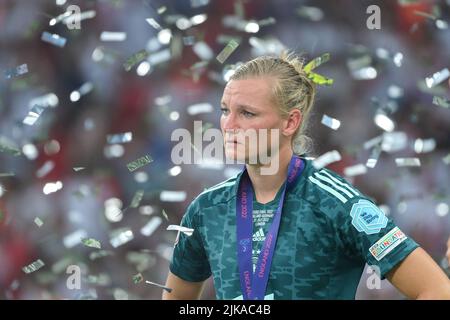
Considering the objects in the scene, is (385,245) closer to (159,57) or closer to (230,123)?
(230,123)

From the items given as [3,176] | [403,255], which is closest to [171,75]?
[3,176]

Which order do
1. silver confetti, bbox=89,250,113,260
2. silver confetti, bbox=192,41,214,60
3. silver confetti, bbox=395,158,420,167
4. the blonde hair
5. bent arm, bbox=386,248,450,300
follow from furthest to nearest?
silver confetti, bbox=192,41,214,60 → silver confetti, bbox=395,158,420,167 → silver confetti, bbox=89,250,113,260 → the blonde hair → bent arm, bbox=386,248,450,300

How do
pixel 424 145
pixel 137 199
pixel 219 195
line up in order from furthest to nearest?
pixel 424 145 → pixel 137 199 → pixel 219 195

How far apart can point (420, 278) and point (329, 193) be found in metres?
0.38

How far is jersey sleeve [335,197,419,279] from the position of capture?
2363 millimetres

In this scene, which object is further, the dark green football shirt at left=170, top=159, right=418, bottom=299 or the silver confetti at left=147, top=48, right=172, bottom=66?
the silver confetti at left=147, top=48, right=172, bottom=66

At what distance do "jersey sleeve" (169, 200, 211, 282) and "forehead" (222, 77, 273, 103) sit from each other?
42 cm

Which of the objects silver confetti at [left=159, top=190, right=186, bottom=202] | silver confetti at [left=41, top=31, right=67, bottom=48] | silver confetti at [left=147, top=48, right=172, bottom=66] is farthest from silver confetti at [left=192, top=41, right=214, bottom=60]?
silver confetti at [left=159, top=190, right=186, bottom=202]

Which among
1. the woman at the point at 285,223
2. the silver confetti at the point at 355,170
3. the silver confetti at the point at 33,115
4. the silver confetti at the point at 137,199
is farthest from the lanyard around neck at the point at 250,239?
the silver confetti at the point at 33,115

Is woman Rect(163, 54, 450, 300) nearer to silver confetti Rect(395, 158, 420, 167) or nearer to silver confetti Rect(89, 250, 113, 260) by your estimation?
silver confetti Rect(89, 250, 113, 260)

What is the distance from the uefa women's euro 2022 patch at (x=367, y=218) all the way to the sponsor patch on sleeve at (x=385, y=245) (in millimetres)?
31

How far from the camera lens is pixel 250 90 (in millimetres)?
2576

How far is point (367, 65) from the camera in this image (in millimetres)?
5527

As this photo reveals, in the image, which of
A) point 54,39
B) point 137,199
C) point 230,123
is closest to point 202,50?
point 54,39
